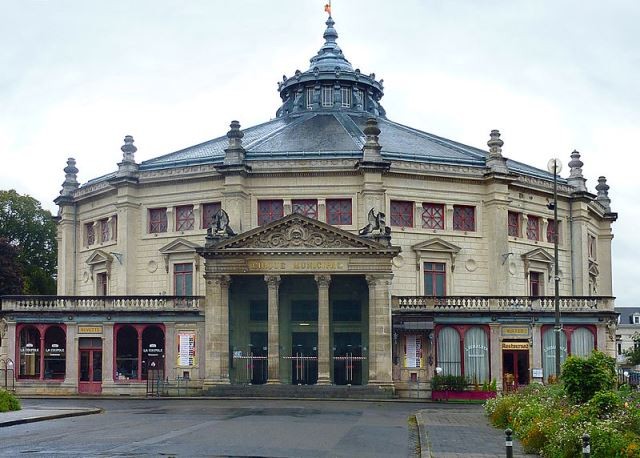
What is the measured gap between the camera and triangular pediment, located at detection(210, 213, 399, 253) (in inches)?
2457

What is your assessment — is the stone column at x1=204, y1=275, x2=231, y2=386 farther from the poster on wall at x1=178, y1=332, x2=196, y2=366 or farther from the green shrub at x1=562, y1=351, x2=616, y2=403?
the green shrub at x1=562, y1=351, x2=616, y2=403

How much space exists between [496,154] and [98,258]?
31.5m

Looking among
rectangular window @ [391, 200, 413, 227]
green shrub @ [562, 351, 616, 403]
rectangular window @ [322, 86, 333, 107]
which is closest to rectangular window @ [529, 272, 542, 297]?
rectangular window @ [391, 200, 413, 227]

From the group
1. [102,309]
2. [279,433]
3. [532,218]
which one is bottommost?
[279,433]

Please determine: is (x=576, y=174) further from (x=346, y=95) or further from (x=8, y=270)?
(x=8, y=270)

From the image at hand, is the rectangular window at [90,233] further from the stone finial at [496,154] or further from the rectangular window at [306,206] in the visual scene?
the stone finial at [496,154]

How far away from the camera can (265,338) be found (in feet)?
223

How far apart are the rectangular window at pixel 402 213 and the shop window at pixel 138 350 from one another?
61.3ft

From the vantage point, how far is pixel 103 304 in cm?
6612

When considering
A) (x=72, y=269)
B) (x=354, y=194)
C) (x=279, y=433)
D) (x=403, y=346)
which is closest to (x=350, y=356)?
(x=403, y=346)

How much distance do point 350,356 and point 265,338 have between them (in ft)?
19.4

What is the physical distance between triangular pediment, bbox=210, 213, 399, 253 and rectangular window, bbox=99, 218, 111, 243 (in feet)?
58.6

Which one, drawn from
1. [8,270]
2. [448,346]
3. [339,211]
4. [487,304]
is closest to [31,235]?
[8,270]

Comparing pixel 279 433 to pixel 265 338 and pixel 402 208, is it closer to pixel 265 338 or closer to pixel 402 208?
pixel 265 338
